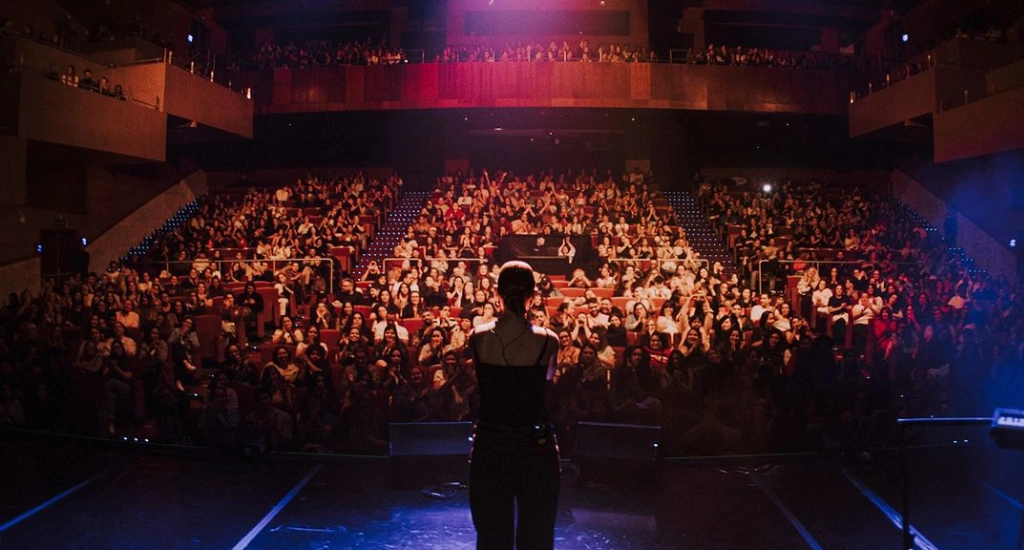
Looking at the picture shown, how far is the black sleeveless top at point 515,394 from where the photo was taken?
3082 mm

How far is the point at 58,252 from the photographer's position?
1619 cm

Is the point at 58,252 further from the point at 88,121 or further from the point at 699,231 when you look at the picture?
the point at 699,231

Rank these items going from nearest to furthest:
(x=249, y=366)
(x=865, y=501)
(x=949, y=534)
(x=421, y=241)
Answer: (x=949, y=534), (x=865, y=501), (x=249, y=366), (x=421, y=241)

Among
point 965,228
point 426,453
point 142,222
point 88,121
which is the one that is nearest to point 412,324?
point 426,453

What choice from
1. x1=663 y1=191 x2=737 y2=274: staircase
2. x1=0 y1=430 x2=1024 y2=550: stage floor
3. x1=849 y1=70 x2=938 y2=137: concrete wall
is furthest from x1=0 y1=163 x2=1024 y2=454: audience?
x1=849 y1=70 x2=938 y2=137: concrete wall

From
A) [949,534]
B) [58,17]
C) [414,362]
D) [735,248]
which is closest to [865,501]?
[949,534]

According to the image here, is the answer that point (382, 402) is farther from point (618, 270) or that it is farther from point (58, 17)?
point (58, 17)

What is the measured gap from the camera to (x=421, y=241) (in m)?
14.6

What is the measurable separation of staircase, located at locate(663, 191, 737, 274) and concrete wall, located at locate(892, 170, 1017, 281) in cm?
501

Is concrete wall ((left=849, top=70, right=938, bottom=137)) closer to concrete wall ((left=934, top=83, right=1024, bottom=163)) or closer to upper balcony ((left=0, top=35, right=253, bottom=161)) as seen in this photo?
concrete wall ((left=934, top=83, right=1024, bottom=163))

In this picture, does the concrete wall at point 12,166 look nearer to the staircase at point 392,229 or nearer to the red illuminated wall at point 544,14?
the staircase at point 392,229

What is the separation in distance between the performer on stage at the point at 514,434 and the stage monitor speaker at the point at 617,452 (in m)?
2.68

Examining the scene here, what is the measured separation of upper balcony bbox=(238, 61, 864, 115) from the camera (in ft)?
60.8

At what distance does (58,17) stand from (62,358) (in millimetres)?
10957
